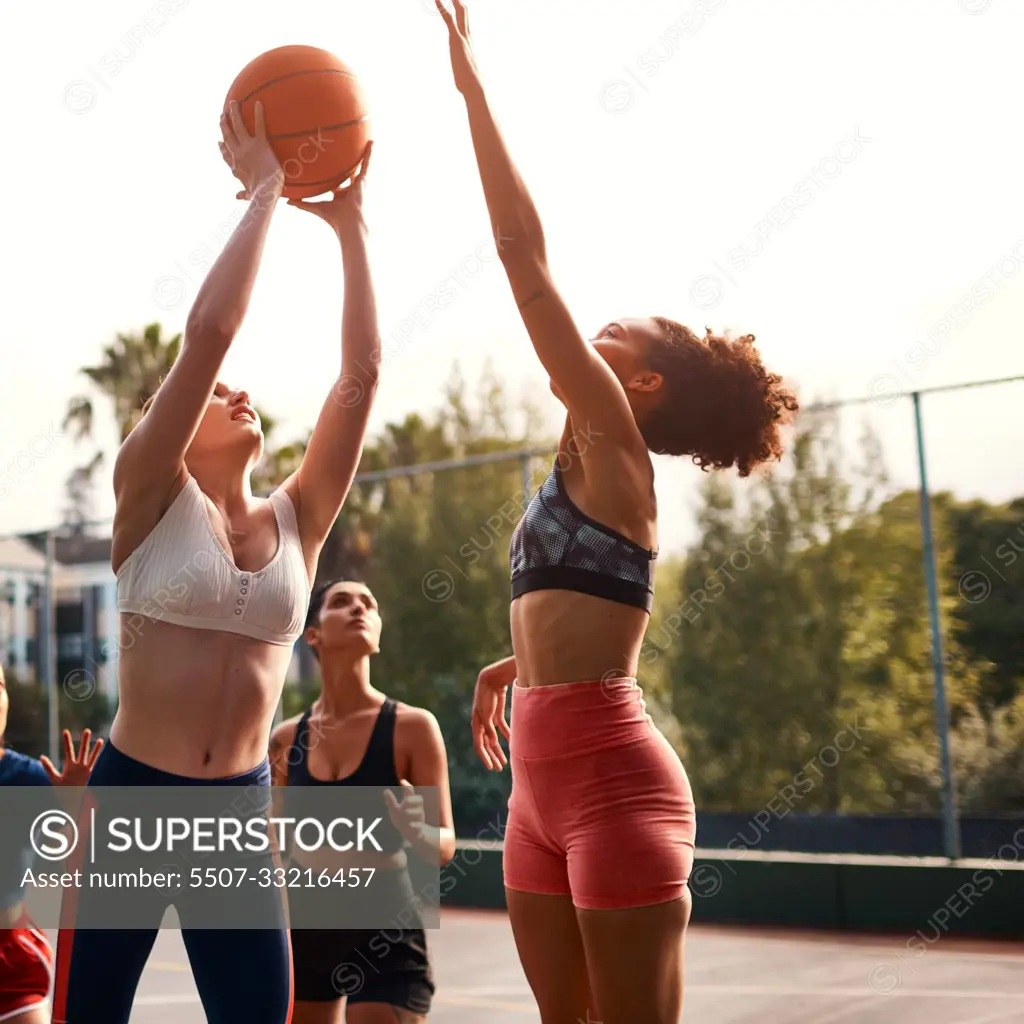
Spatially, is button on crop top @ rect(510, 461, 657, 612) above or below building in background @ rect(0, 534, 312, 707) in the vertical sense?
below

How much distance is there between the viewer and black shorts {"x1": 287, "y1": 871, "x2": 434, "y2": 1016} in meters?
3.24

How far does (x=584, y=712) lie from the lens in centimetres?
216

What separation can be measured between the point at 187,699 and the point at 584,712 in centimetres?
68

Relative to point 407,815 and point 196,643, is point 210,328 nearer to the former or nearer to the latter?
point 196,643

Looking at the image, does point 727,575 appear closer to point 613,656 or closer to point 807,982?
point 807,982

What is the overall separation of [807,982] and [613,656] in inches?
167

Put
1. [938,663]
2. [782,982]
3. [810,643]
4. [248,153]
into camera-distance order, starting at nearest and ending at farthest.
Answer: [248,153]
[782,982]
[938,663]
[810,643]

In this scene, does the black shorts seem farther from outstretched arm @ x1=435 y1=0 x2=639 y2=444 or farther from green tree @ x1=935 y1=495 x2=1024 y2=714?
green tree @ x1=935 y1=495 x2=1024 y2=714

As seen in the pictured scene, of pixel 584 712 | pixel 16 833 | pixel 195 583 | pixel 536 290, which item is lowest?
pixel 16 833

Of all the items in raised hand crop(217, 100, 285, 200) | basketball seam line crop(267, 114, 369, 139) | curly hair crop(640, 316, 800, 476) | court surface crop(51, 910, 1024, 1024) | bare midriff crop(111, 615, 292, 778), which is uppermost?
basketball seam line crop(267, 114, 369, 139)

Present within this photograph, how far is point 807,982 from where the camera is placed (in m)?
5.79

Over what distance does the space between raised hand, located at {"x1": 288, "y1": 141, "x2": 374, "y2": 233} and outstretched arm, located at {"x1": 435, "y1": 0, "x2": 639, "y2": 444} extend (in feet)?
1.82

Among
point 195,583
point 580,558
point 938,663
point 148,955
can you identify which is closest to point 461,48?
point 580,558

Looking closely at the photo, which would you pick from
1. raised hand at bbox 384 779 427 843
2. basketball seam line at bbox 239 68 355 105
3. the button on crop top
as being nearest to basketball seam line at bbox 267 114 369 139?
basketball seam line at bbox 239 68 355 105
